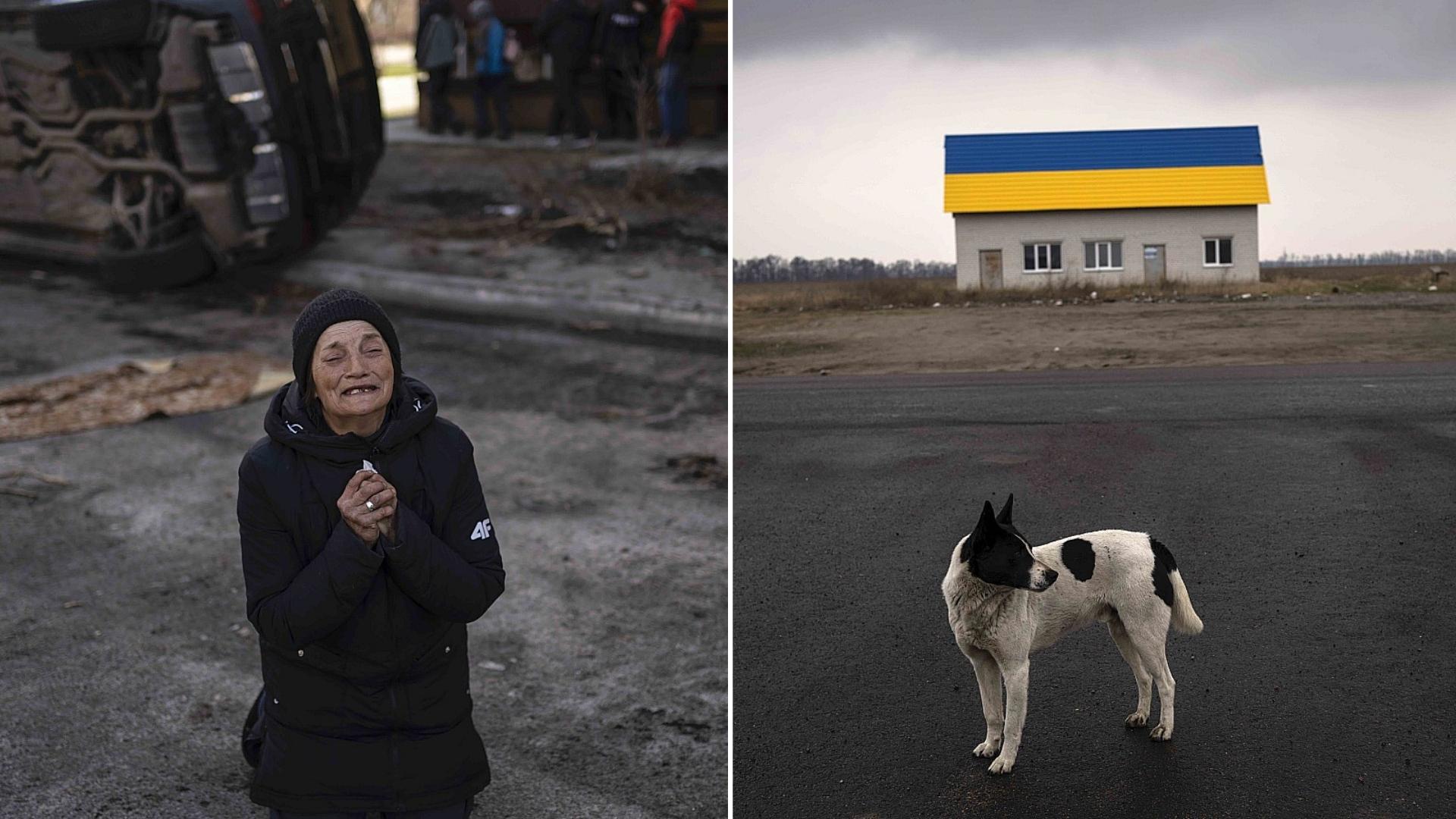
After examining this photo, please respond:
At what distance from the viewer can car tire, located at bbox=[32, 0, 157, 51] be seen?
31.9ft

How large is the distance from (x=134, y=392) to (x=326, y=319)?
228 inches

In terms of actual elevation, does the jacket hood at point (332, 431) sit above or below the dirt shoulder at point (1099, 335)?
below

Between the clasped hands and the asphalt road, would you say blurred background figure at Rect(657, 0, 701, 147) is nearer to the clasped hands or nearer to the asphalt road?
the asphalt road

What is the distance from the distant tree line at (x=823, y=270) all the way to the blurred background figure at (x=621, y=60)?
1114 cm

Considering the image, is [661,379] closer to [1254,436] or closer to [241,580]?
[241,580]

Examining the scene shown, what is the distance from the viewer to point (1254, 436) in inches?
113

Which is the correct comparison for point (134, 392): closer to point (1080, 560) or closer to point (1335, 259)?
point (1080, 560)

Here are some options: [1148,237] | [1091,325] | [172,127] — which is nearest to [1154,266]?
[1148,237]

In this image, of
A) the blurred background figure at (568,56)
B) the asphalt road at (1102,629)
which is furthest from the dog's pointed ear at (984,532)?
the blurred background figure at (568,56)

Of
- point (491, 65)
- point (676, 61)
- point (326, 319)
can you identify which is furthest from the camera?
point (491, 65)

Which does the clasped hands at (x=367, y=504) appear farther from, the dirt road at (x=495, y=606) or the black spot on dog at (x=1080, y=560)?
the dirt road at (x=495, y=606)

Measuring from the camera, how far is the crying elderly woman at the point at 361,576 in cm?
278

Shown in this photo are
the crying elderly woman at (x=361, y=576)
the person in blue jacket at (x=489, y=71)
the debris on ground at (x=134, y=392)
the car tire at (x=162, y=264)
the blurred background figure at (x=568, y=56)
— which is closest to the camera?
the crying elderly woman at (x=361, y=576)

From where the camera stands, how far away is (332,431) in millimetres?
2881
